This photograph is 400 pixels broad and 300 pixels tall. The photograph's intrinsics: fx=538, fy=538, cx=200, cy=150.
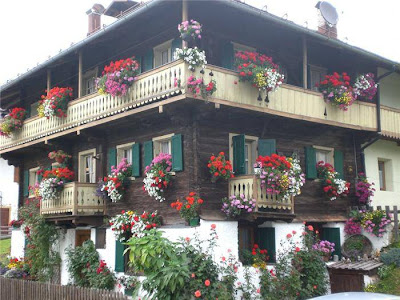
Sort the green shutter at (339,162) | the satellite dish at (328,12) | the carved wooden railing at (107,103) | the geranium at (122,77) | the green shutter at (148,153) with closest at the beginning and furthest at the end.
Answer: the carved wooden railing at (107,103) → the geranium at (122,77) → the green shutter at (148,153) → the green shutter at (339,162) → the satellite dish at (328,12)

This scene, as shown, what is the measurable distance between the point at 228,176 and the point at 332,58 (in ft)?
24.2

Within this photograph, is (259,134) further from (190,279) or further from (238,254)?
(190,279)

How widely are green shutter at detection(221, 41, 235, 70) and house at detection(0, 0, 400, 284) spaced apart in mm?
30

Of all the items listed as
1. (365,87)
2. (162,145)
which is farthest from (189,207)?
(365,87)

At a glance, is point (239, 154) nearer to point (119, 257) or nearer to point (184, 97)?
point (184, 97)

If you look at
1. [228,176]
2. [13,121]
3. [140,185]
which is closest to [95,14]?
[13,121]

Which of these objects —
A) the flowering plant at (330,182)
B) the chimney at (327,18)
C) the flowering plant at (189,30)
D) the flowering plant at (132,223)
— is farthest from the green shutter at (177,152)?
→ the chimney at (327,18)

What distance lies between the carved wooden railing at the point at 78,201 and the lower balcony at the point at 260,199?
528cm

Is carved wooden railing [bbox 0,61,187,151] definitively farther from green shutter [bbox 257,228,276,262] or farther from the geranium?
green shutter [bbox 257,228,276,262]

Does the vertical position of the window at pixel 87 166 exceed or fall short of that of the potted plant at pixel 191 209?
it exceeds it

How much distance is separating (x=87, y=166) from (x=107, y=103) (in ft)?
14.4

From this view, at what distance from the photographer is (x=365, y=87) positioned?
59.1ft

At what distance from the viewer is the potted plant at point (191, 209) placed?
→ 14.4 m

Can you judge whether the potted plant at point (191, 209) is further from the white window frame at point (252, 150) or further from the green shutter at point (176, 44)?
the green shutter at point (176, 44)
